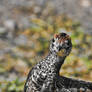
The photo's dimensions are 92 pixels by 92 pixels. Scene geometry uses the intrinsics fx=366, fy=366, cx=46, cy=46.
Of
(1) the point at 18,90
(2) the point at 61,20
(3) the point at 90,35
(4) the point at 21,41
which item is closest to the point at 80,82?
(1) the point at 18,90

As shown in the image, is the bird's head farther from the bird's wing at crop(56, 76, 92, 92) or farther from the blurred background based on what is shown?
the blurred background

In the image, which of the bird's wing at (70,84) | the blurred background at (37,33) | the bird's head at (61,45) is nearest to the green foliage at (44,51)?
the blurred background at (37,33)

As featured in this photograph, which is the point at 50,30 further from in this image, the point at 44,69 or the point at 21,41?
the point at 44,69

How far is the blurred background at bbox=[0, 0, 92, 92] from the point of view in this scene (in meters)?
8.28

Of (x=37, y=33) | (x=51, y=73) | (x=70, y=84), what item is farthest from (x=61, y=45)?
(x=37, y=33)

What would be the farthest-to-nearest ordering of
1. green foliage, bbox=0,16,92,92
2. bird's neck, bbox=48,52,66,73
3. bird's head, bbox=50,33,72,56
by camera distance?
green foliage, bbox=0,16,92,92
bird's neck, bbox=48,52,66,73
bird's head, bbox=50,33,72,56

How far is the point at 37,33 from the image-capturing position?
10.2 m

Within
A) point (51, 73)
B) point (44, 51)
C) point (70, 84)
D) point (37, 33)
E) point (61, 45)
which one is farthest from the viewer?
point (37, 33)

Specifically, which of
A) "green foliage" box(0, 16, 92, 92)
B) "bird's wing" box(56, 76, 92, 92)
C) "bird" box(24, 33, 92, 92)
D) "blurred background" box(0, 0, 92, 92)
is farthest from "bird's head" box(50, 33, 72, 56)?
"blurred background" box(0, 0, 92, 92)

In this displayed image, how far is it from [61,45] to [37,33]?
211 inches

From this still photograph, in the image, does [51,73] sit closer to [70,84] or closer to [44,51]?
[70,84]

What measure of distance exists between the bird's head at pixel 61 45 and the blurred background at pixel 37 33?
2125mm

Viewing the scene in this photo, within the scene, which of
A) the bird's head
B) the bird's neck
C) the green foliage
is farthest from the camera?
the green foliage

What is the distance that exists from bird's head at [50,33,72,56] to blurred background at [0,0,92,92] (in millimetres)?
2125
